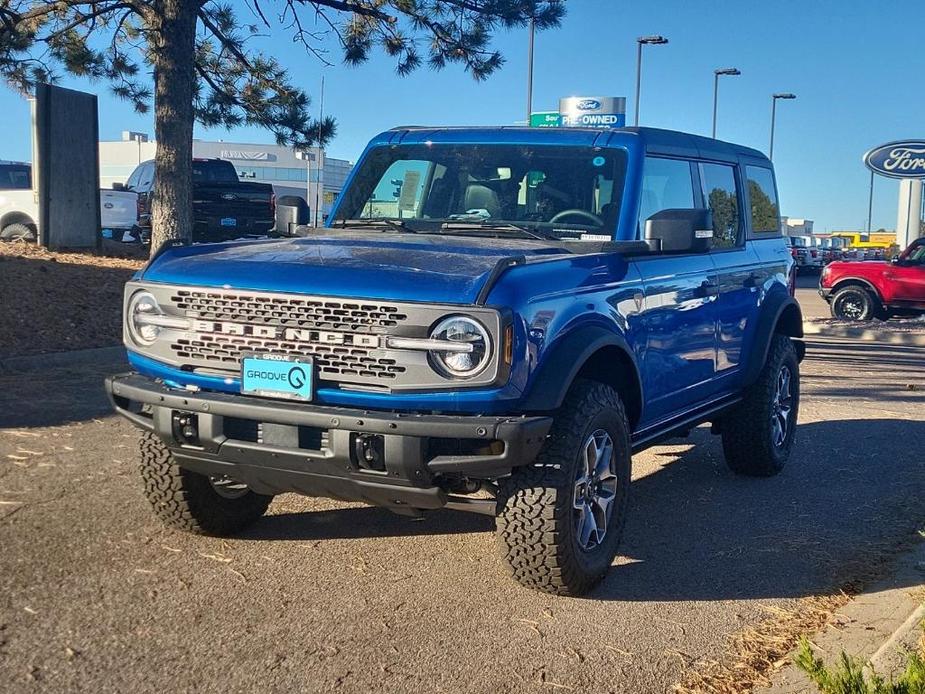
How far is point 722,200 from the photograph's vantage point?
647 cm

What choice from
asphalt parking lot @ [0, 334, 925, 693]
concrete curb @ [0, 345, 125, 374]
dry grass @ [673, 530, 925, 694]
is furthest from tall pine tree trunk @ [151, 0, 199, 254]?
dry grass @ [673, 530, 925, 694]

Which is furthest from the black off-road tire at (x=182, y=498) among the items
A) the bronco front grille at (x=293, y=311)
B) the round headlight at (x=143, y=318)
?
the bronco front grille at (x=293, y=311)

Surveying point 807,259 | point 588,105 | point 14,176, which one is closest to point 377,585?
point 14,176

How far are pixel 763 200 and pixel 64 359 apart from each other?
6253mm

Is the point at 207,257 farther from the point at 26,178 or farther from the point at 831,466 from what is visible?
the point at 26,178

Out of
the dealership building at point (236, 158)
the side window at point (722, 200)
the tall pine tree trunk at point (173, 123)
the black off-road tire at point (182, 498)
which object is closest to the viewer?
the black off-road tire at point (182, 498)

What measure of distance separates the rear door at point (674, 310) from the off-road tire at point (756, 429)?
0.80 metres

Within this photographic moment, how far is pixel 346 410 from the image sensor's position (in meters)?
3.86

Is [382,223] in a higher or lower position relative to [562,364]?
higher

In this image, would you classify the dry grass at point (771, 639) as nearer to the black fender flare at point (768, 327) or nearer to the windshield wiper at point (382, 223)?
the black fender flare at point (768, 327)

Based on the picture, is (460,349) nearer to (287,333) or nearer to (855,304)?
(287,333)

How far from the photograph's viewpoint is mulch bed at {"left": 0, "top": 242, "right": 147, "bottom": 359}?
33.3ft

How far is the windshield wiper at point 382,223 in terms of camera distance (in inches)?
211

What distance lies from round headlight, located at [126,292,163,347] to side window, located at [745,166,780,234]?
406 centimetres
